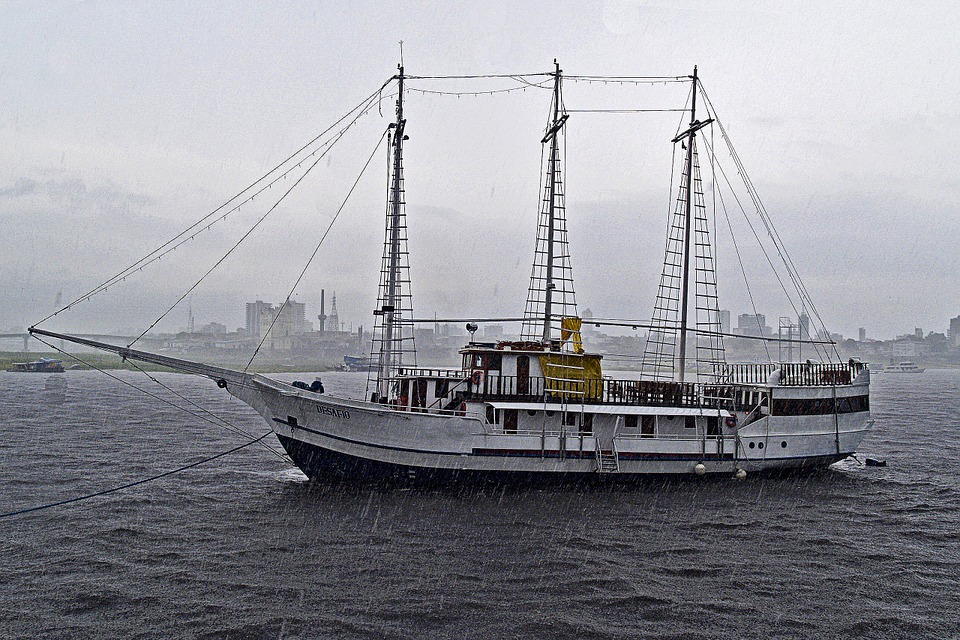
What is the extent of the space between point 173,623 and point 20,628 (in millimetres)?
3089

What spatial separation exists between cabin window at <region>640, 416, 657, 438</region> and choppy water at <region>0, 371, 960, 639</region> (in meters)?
2.35

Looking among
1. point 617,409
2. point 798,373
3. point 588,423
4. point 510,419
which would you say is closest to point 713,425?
point 617,409

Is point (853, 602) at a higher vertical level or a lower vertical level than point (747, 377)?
lower

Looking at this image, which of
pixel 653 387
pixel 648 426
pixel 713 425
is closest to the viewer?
pixel 648 426

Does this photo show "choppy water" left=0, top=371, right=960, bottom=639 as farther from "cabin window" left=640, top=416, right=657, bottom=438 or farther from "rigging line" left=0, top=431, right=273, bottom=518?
"cabin window" left=640, top=416, right=657, bottom=438

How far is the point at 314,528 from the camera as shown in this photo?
2294cm

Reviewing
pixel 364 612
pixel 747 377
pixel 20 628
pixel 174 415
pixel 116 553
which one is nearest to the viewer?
pixel 20 628

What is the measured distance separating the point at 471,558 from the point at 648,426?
13132 millimetres

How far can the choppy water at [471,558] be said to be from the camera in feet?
53.1

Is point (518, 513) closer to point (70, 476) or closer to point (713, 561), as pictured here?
point (713, 561)

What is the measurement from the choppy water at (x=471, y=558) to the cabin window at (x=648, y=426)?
2352 mm

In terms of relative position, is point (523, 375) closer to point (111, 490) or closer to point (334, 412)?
point (334, 412)

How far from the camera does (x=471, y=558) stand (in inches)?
796

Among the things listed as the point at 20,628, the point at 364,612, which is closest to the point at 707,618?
the point at 364,612
